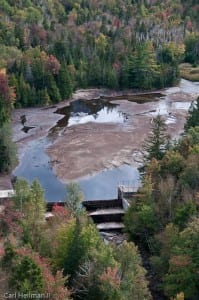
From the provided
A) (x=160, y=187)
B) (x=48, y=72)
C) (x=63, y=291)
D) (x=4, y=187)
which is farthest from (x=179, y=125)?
(x=63, y=291)

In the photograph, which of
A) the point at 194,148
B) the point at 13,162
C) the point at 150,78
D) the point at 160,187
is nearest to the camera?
the point at 160,187

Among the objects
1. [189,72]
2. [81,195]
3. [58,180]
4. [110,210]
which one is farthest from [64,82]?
[81,195]

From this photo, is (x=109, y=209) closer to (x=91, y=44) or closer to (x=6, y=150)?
(x=6, y=150)

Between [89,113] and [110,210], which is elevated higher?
[89,113]

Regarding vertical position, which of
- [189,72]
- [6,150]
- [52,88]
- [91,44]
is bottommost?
[6,150]

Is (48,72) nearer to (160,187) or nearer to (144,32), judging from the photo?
(144,32)

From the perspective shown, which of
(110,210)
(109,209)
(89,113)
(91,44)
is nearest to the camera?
(110,210)

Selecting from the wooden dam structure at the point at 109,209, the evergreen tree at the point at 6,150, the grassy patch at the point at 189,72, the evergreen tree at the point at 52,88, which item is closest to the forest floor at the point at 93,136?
the evergreen tree at the point at 52,88

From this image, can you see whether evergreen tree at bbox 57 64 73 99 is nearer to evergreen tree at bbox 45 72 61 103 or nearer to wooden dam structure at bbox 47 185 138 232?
evergreen tree at bbox 45 72 61 103
